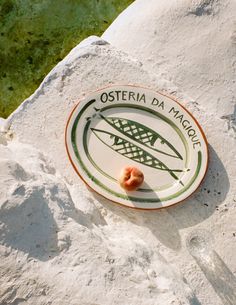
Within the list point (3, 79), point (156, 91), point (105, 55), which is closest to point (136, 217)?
point (156, 91)

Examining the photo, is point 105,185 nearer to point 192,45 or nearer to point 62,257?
point 62,257

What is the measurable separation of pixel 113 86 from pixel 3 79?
2.15 m

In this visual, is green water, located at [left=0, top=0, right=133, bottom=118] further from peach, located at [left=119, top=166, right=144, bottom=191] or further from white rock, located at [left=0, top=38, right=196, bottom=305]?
peach, located at [left=119, top=166, right=144, bottom=191]

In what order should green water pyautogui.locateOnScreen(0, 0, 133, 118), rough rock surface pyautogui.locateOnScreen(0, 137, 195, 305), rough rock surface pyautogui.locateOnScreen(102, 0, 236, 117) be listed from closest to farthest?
1. rough rock surface pyautogui.locateOnScreen(0, 137, 195, 305)
2. rough rock surface pyautogui.locateOnScreen(102, 0, 236, 117)
3. green water pyautogui.locateOnScreen(0, 0, 133, 118)

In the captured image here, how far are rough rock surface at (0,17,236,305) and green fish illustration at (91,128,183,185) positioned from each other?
0.73 ft

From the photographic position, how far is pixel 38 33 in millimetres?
5414

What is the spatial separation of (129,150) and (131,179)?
220mm

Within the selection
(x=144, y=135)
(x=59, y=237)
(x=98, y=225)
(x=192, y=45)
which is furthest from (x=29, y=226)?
(x=192, y=45)

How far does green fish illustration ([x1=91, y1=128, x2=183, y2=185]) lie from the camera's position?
3.21 meters

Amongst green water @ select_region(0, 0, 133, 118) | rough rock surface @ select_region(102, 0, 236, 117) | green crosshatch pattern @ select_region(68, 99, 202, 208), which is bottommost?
green water @ select_region(0, 0, 133, 118)

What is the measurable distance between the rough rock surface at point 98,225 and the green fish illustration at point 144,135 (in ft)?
0.75

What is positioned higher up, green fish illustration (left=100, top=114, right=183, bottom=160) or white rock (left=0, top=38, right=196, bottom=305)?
green fish illustration (left=100, top=114, right=183, bottom=160)

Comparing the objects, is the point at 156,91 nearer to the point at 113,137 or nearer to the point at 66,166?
the point at 113,137

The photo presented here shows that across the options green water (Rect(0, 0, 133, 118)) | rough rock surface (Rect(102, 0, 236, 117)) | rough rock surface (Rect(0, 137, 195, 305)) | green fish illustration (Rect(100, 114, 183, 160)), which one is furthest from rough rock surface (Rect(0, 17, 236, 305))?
green water (Rect(0, 0, 133, 118))
